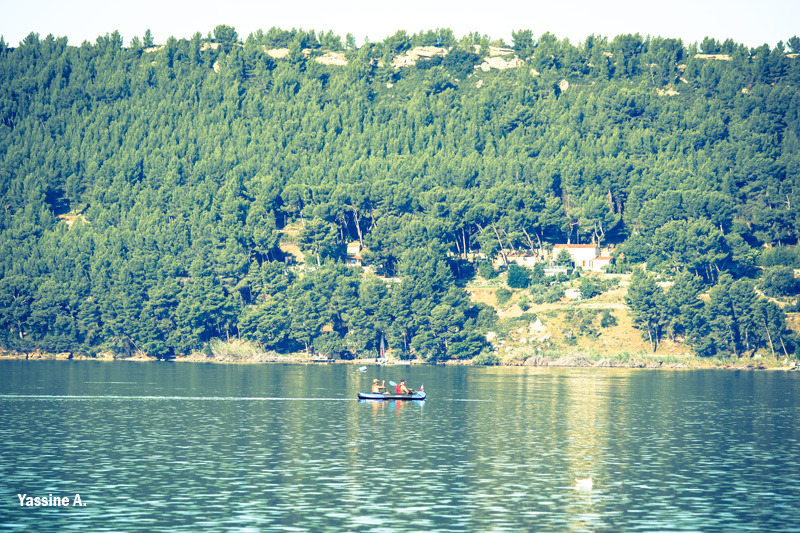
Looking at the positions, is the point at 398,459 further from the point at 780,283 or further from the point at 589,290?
the point at 780,283

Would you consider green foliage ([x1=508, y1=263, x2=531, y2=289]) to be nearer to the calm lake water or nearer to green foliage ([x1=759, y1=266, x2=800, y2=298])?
green foliage ([x1=759, y1=266, x2=800, y2=298])

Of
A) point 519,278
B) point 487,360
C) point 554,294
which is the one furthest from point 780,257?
point 487,360

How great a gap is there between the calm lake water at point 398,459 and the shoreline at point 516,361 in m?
53.0

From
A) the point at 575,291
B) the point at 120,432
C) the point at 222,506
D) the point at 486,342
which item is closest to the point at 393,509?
the point at 222,506

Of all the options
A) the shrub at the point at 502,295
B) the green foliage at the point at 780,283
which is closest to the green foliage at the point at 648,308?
the green foliage at the point at 780,283

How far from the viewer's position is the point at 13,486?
5041cm

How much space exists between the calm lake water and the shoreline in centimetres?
5295

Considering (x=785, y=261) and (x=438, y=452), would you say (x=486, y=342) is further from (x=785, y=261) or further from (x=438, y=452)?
(x=438, y=452)

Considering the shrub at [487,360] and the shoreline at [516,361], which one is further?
the shrub at [487,360]

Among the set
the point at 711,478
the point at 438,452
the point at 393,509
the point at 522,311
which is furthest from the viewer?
the point at 522,311

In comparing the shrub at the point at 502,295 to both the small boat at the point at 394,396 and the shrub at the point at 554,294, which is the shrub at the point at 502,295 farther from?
the small boat at the point at 394,396

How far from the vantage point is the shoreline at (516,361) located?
16888cm

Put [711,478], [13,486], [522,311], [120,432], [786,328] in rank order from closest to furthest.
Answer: [13,486] < [711,478] < [120,432] < [786,328] < [522,311]

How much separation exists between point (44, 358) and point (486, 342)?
79216mm
